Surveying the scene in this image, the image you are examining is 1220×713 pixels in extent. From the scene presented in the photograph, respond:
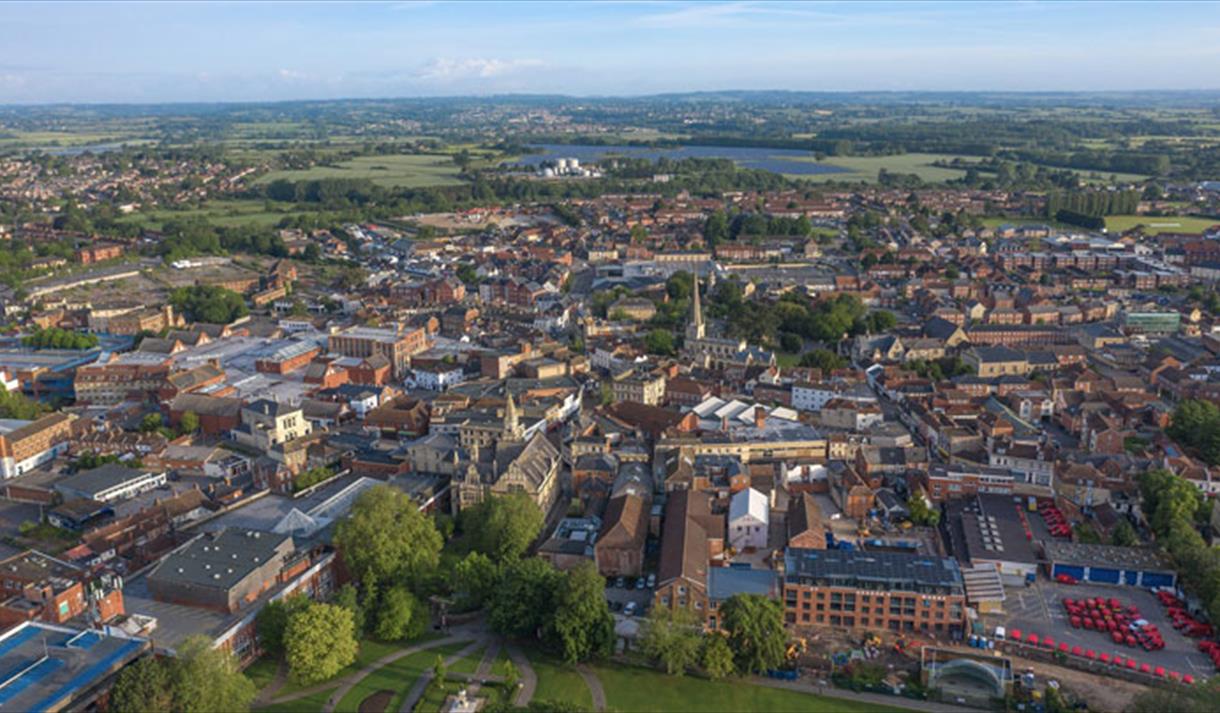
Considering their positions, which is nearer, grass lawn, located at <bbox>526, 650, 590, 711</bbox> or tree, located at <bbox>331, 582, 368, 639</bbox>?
grass lawn, located at <bbox>526, 650, 590, 711</bbox>

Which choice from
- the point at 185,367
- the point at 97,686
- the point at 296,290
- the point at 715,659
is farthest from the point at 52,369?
the point at 715,659

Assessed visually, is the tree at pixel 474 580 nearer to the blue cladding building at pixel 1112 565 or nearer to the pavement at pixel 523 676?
the pavement at pixel 523 676

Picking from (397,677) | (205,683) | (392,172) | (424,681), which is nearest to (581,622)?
(424,681)

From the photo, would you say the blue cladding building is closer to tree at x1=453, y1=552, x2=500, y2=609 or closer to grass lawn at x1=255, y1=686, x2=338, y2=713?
tree at x1=453, y1=552, x2=500, y2=609

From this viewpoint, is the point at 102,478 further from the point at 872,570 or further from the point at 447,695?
the point at 872,570

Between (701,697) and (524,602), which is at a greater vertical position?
(524,602)

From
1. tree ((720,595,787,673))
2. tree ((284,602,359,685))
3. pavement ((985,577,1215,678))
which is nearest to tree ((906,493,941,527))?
pavement ((985,577,1215,678))

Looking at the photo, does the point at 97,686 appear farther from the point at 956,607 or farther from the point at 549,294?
the point at 549,294
